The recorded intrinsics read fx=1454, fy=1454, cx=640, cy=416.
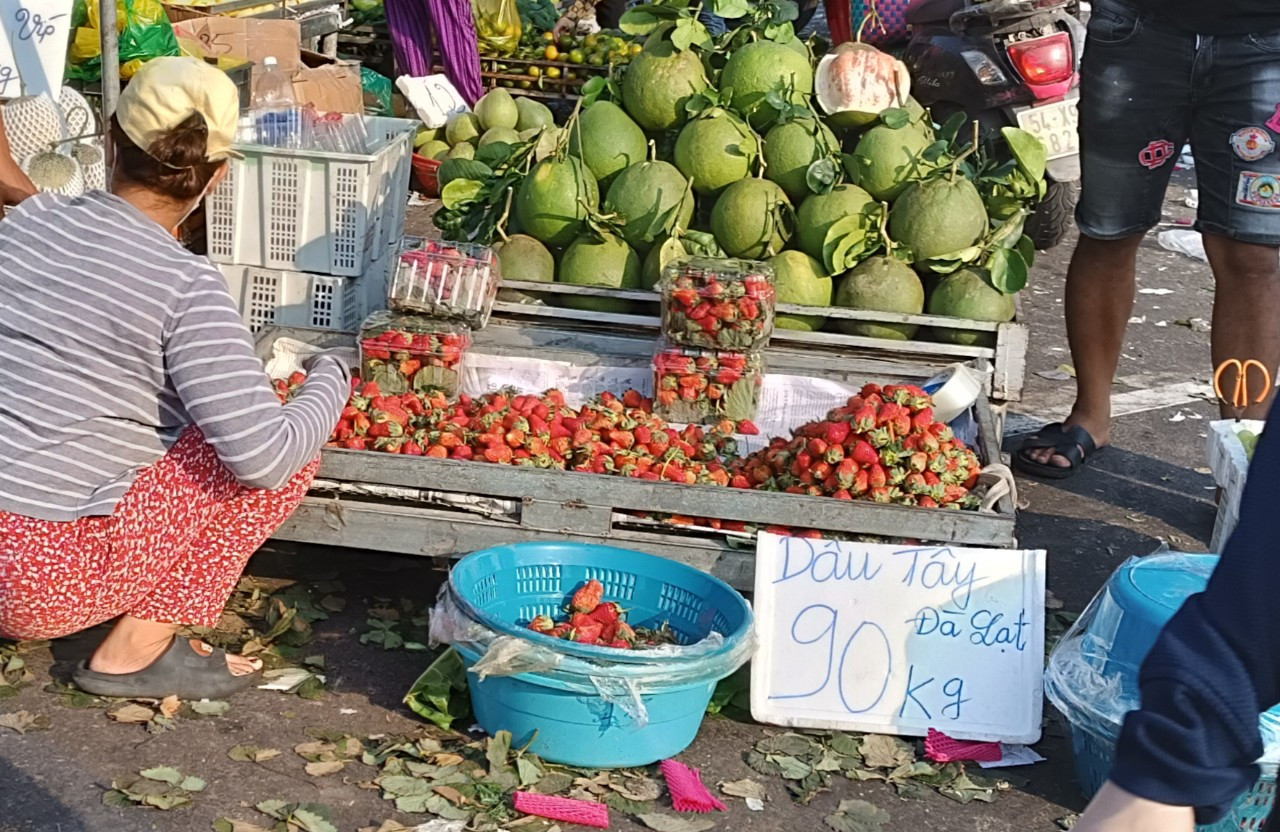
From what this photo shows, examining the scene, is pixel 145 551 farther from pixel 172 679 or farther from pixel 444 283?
pixel 444 283

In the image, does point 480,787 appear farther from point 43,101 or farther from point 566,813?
point 43,101

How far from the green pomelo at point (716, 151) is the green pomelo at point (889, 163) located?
1.25 ft

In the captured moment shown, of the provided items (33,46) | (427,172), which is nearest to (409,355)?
(33,46)

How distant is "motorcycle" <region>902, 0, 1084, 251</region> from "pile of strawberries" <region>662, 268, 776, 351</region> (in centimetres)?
256

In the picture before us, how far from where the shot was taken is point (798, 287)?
4.76m

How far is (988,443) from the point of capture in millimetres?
3988

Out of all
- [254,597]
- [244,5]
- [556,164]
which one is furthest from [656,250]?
[244,5]

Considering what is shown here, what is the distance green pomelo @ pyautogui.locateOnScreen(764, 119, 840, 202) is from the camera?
4.97 metres

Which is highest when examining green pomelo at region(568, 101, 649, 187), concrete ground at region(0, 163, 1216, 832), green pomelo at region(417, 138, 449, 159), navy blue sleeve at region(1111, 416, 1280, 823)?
navy blue sleeve at region(1111, 416, 1280, 823)

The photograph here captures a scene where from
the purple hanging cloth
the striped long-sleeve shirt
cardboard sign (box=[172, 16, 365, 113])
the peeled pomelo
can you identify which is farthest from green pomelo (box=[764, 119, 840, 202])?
the purple hanging cloth

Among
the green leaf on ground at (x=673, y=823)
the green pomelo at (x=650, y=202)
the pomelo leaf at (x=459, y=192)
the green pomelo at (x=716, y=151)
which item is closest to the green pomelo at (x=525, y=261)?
the green pomelo at (x=650, y=202)

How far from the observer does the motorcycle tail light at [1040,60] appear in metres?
6.42

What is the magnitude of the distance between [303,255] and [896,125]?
6.78ft

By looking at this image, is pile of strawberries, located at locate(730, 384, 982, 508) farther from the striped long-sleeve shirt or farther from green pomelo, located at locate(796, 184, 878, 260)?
the striped long-sleeve shirt
